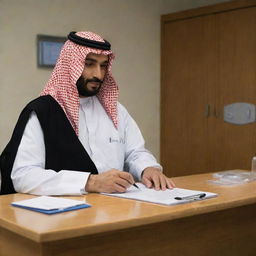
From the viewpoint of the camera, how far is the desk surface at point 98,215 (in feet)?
5.61

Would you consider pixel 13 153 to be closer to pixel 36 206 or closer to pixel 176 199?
pixel 36 206

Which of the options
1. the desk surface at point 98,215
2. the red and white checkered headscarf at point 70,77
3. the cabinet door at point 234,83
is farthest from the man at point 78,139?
the cabinet door at point 234,83

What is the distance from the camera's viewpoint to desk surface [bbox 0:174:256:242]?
1.71m

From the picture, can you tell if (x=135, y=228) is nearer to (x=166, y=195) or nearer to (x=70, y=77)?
(x=166, y=195)

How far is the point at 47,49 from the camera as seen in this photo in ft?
14.8

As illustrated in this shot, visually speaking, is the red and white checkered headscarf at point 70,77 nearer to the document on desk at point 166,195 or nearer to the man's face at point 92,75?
the man's face at point 92,75

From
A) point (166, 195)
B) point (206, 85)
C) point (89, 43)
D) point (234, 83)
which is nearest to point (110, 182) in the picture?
point (166, 195)

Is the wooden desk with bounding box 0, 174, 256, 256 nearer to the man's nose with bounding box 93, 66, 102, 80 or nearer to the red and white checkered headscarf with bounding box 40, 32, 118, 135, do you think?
the red and white checkered headscarf with bounding box 40, 32, 118, 135

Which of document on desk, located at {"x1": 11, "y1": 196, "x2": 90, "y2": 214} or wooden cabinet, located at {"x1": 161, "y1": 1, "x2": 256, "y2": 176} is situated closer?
document on desk, located at {"x1": 11, "y1": 196, "x2": 90, "y2": 214}

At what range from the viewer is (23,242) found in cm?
190

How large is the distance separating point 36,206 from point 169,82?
3.46 meters

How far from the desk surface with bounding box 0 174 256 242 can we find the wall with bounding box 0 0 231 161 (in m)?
2.12

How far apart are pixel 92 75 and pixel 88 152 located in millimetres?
447

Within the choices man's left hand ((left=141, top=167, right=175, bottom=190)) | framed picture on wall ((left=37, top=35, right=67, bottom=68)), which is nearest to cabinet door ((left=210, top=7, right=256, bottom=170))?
framed picture on wall ((left=37, top=35, right=67, bottom=68))
